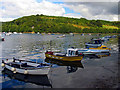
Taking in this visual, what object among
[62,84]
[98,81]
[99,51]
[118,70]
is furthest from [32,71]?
[99,51]

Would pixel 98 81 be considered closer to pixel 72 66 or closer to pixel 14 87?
pixel 72 66

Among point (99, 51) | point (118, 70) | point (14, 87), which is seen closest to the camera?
point (14, 87)

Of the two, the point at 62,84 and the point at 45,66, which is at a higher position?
the point at 45,66

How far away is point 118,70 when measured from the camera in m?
33.2

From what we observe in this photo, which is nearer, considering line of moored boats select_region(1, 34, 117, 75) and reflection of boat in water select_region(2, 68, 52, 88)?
reflection of boat in water select_region(2, 68, 52, 88)

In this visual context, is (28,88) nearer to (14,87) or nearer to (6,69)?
(14,87)

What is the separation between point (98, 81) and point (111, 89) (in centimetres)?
363

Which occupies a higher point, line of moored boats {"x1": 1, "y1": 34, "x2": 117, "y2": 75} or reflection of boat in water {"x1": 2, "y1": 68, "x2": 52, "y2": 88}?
line of moored boats {"x1": 1, "y1": 34, "x2": 117, "y2": 75}

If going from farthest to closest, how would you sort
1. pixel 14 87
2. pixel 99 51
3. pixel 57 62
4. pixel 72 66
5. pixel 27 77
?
pixel 99 51 → pixel 57 62 → pixel 72 66 → pixel 27 77 → pixel 14 87

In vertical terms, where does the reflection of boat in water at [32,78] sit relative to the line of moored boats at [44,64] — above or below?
below

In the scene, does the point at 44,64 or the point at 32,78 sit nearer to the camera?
the point at 32,78

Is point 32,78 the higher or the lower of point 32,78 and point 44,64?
the lower

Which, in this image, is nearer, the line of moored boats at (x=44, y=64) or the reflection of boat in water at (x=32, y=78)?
the reflection of boat in water at (x=32, y=78)

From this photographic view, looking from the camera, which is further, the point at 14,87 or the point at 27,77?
the point at 27,77
